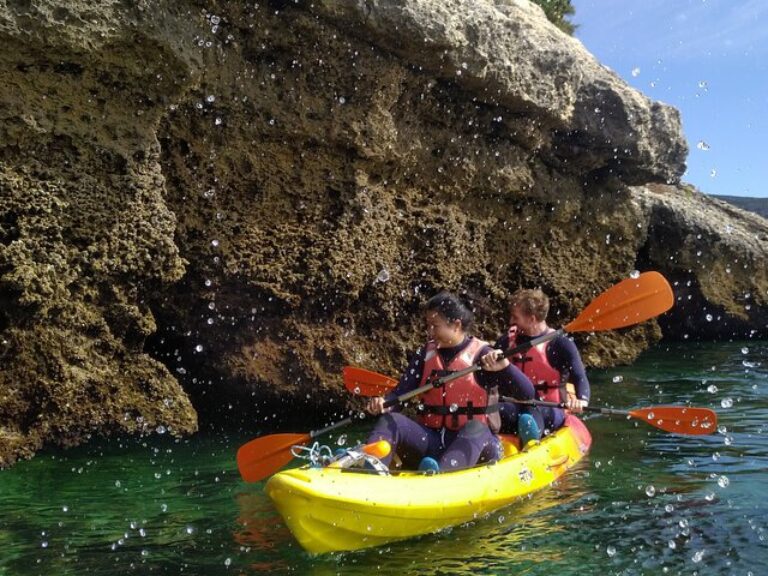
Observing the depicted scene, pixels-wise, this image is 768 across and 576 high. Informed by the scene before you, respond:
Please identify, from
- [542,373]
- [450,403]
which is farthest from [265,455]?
[542,373]

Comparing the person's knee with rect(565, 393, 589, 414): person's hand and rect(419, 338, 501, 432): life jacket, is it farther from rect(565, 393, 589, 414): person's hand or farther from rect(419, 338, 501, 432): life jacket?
rect(565, 393, 589, 414): person's hand

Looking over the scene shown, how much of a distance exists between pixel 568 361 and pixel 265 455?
2396 millimetres

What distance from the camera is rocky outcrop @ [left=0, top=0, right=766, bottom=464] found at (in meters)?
5.50

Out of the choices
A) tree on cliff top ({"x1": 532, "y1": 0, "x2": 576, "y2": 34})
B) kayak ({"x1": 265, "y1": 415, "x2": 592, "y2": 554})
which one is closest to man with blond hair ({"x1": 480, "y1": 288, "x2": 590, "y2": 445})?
kayak ({"x1": 265, "y1": 415, "x2": 592, "y2": 554})

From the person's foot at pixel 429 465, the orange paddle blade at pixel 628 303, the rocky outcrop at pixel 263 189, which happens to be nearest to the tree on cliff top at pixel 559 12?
the rocky outcrop at pixel 263 189

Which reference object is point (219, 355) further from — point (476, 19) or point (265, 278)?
point (476, 19)

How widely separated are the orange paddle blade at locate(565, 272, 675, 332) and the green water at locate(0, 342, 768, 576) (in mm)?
950

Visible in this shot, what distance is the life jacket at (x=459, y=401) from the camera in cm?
475

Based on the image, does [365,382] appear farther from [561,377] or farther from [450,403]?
[561,377]

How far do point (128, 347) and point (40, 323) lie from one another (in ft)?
2.54

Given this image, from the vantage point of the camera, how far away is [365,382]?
588cm

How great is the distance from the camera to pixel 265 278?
21.9 ft

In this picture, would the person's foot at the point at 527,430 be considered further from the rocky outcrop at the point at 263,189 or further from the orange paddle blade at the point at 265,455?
the rocky outcrop at the point at 263,189

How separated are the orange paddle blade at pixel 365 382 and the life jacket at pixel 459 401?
0.99 metres
